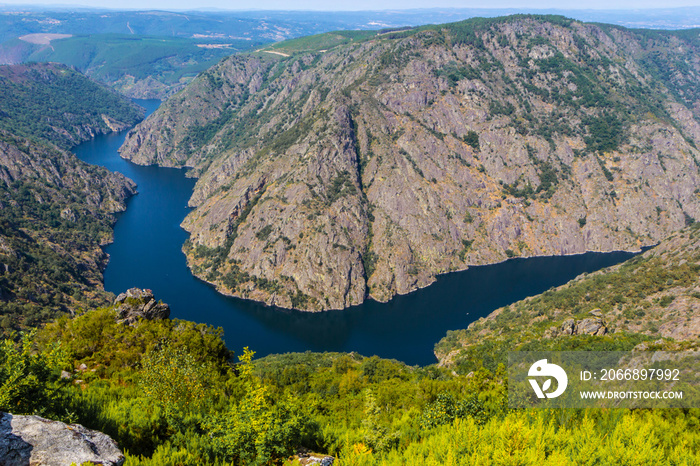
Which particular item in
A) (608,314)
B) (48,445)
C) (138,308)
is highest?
(48,445)

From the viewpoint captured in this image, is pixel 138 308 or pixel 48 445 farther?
pixel 138 308

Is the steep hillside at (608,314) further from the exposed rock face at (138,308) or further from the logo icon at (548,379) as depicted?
the exposed rock face at (138,308)

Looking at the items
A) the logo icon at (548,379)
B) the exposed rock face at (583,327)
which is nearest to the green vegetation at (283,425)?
the logo icon at (548,379)

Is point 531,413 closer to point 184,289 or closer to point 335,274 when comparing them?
point 335,274

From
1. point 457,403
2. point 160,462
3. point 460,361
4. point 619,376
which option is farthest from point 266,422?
point 460,361

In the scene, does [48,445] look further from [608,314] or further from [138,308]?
[608,314]

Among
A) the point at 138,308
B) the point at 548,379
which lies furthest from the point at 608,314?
the point at 138,308
